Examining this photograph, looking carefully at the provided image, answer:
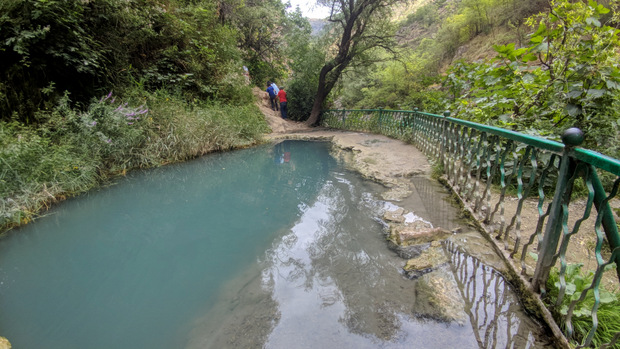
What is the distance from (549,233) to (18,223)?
539 centimetres

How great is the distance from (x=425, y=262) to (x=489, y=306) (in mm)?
558

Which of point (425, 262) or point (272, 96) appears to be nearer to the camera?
point (425, 262)

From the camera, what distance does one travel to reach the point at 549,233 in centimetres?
153

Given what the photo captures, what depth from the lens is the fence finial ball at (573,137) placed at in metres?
1.31

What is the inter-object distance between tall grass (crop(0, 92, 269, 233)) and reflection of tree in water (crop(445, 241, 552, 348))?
499cm

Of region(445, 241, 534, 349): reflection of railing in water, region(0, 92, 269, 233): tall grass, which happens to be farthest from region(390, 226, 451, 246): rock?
region(0, 92, 269, 233): tall grass

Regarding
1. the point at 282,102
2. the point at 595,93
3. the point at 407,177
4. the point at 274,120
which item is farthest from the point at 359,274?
the point at 282,102

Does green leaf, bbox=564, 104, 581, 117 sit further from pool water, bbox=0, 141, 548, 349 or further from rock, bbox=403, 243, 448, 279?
rock, bbox=403, 243, 448, 279

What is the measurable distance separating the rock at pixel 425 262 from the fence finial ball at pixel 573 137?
127cm

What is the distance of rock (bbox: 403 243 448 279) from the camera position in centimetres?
216

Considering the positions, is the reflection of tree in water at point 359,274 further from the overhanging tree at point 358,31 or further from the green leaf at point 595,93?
the overhanging tree at point 358,31

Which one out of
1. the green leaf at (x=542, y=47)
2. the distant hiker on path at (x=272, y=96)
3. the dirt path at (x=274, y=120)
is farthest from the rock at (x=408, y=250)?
the distant hiker on path at (x=272, y=96)

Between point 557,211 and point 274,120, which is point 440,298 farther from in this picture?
point 274,120

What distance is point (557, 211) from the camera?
1487 mm
